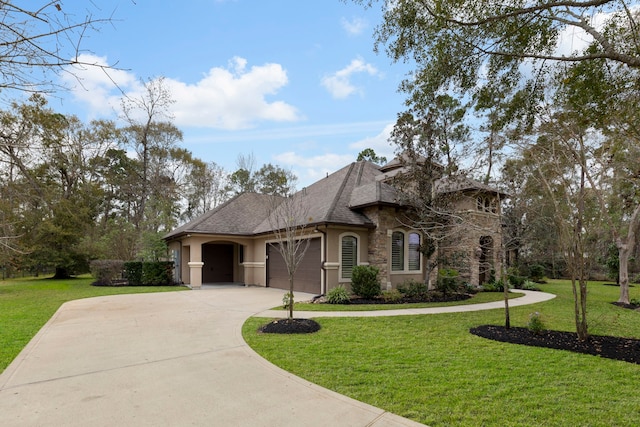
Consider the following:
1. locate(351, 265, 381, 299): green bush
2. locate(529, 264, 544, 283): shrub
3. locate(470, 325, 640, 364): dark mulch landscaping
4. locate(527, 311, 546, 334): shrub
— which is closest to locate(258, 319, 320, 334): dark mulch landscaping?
locate(470, 325, 640, 364): dark mulch landscaping

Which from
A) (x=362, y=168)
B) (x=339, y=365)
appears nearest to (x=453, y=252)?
(x=362, y=168)

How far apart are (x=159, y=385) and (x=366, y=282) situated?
9.08 metres

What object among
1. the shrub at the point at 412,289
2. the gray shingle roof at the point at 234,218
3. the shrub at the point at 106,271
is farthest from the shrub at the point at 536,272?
the shrub at the point at 106,271

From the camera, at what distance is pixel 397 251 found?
1510 centimetres

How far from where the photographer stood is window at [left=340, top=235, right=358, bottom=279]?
46.0ft

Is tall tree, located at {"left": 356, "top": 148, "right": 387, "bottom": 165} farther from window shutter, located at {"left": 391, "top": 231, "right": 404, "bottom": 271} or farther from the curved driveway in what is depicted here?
the curved driveway

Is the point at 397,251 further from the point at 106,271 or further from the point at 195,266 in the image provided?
the point at 106,271

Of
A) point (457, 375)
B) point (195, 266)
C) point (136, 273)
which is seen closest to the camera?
point (457, 375)

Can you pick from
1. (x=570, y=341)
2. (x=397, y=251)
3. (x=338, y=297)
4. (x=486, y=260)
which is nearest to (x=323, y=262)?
(x=338, y=297)

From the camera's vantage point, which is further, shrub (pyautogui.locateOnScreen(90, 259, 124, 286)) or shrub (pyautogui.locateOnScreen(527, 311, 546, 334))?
shrub (pyautogui.locateOnScreen(90, 259, 124, 286))

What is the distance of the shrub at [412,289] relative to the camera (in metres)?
13.3

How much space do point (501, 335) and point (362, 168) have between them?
1244 cm

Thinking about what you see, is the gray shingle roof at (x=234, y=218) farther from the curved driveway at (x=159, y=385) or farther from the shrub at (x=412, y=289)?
the curved driveway at (x=159, y=385)

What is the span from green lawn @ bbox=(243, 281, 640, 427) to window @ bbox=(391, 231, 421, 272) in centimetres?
699
